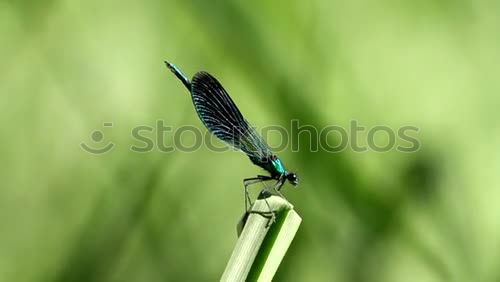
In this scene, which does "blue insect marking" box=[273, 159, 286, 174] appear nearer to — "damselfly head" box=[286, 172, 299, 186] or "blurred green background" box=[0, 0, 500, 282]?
"damselfly head" box=[286, 172, 299, 186]

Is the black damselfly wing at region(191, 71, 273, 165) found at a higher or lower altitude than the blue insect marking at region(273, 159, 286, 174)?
higher

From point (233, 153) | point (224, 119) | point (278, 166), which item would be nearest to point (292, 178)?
point (278, 166)

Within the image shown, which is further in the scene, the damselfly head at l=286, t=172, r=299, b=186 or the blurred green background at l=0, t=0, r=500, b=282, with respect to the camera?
the blurred green background at l=0, t=0, r=500, b=282

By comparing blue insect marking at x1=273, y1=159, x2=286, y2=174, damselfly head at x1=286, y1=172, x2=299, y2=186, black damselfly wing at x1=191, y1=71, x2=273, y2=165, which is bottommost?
damselfly head at x1=286, y1=172, x2=299, y2=186

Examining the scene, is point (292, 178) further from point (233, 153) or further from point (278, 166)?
point (233, 153)

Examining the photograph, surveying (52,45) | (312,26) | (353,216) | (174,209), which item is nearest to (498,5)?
(312,26)

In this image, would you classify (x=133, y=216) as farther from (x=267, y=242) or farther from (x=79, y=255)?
(x=267, y=242)

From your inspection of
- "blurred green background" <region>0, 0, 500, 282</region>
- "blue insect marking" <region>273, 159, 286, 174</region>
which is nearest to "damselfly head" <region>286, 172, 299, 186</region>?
"blue insect marking" <region>273, 159, 286, 174</region>
